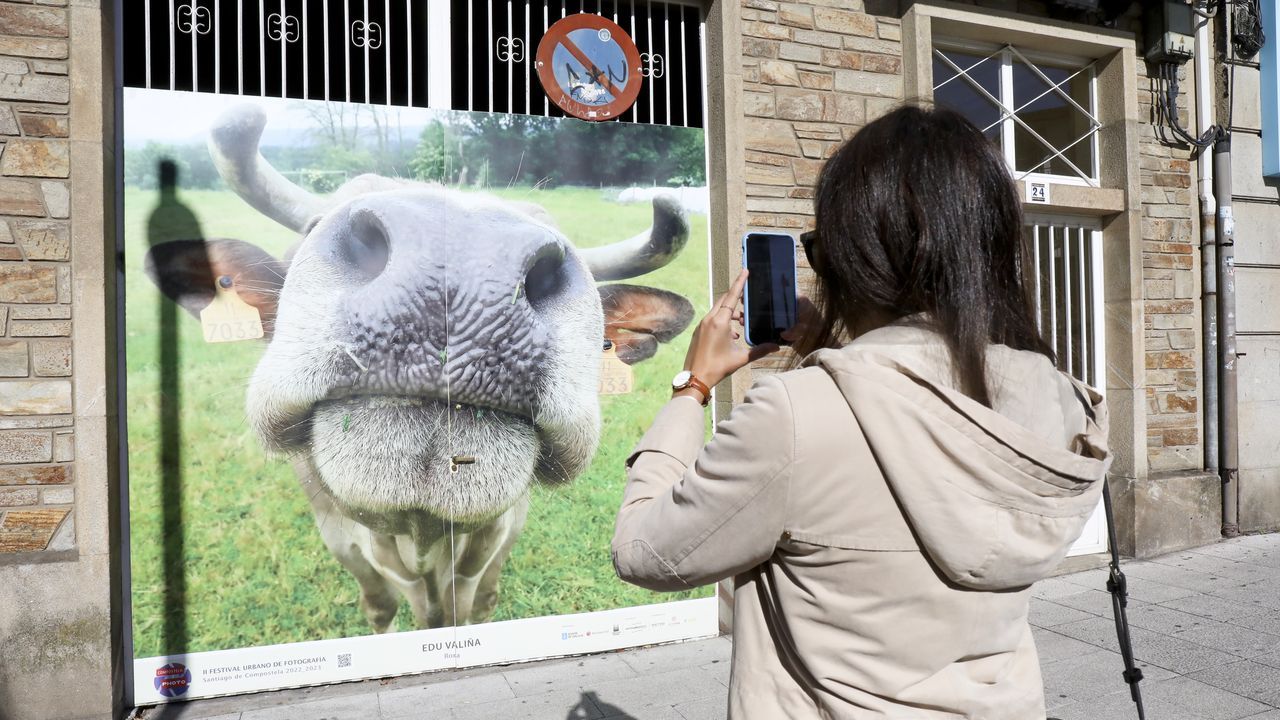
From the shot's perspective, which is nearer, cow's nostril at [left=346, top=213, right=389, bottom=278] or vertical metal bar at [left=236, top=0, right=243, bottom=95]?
vertical metal bar at [left=236, top=0, right=243, bottom=95]

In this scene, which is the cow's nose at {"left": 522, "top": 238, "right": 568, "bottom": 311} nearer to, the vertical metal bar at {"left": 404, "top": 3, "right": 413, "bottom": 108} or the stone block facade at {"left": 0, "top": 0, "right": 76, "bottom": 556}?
the vertical metal bar at {"left": 404, "top": 3, "right": 413, "bottom": 108}

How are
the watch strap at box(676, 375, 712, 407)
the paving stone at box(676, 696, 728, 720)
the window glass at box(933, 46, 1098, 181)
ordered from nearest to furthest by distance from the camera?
the watch strap at box(676, 375, 712, 407)
the paving stone at box(676, 696, 728, 720)
the window glass at box(933, 46, 1098, 181)

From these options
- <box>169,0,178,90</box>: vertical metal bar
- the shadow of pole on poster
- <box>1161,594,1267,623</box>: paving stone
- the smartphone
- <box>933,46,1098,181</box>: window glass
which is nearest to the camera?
the smartphone

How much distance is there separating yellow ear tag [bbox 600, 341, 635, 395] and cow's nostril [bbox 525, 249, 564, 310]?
1.45 ft

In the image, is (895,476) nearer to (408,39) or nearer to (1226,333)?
(408,39)

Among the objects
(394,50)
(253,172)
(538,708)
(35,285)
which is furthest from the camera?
(394,50)

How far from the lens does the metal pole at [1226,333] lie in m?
6.81

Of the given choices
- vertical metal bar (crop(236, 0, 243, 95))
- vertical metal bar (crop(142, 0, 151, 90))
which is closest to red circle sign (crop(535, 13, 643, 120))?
vertical metal bar (crop(236, 0, 243, 95))

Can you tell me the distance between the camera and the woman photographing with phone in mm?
1194

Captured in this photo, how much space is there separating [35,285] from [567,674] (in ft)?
10.5

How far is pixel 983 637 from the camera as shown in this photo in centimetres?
127

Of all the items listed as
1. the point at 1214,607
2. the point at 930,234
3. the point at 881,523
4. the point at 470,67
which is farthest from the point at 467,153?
the point at 1214,607

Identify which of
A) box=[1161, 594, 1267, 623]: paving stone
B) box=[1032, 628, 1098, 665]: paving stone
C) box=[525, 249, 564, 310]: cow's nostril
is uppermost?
box=[525, 249, 564, 310]: cow's nostril

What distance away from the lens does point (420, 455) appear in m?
4.61
